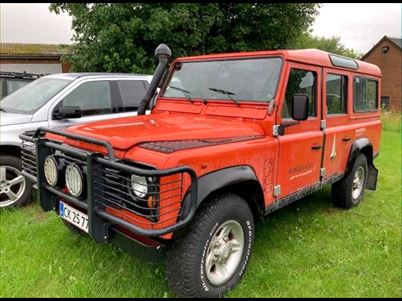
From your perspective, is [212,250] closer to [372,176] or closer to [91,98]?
[91,98]

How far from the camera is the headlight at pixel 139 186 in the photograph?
8.15 ft

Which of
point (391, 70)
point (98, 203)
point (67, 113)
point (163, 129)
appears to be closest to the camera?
point (98, 203)

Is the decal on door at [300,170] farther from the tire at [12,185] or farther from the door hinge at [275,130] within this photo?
the tire at [12,185]

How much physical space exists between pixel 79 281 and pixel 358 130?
403 cm

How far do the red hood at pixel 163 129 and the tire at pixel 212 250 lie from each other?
1.88ft

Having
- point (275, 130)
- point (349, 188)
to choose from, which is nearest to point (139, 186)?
point (275, 130)

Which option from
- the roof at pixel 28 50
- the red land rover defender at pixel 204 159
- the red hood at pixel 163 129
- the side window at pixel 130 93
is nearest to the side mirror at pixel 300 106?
the red land rover defender at pixel 204 159

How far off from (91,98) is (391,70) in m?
39.7

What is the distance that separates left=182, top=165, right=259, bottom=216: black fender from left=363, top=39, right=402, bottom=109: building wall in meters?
39.2

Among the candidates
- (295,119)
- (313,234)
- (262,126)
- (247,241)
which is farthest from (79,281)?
(313,234)

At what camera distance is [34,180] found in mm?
3375

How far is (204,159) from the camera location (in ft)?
8.91

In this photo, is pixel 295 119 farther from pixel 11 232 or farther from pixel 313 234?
pixel 11 232

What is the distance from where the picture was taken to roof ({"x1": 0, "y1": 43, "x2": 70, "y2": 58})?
25259mm
